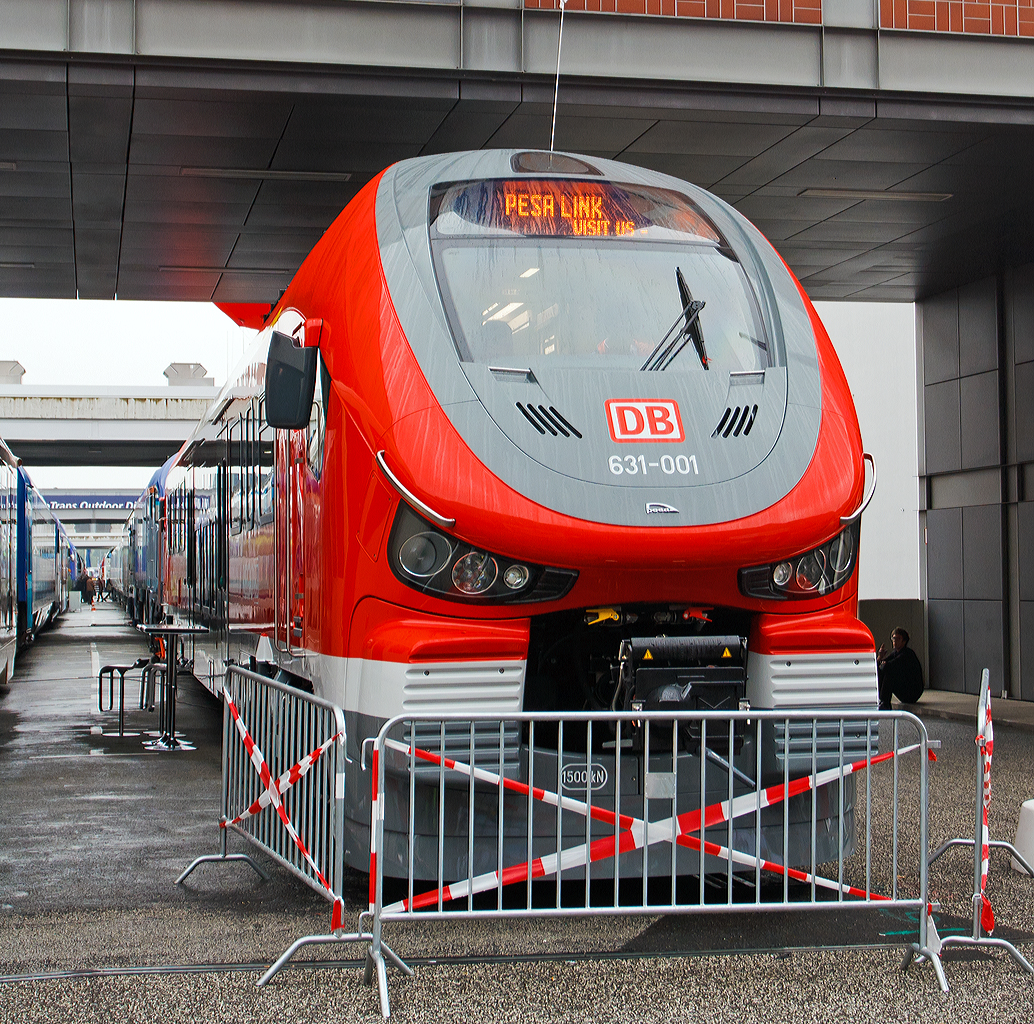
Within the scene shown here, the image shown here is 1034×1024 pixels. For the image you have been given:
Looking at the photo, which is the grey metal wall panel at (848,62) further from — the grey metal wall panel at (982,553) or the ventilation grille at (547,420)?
the ventilation grille at (547,420)

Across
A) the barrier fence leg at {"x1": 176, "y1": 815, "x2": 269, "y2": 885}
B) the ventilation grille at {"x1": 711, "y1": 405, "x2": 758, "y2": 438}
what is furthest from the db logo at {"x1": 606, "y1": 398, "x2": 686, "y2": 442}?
the barrier fence leg at {"x1": 176, "y1": 815, "x2": 269, "y2": 885}

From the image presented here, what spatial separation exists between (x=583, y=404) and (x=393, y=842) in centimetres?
206

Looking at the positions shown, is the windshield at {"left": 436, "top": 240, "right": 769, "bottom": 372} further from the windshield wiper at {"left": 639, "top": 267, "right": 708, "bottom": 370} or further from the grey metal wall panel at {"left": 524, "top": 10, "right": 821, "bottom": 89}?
the grey metal wall panel at {"left": 524, "top": 10, "right": 821, "bottom": 89}

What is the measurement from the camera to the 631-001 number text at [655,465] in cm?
557

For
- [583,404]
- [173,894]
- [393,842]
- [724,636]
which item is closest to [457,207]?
[583,404]

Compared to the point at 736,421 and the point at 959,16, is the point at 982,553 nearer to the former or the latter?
the point at 959,16

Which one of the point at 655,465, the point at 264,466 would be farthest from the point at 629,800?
the point at 264,466

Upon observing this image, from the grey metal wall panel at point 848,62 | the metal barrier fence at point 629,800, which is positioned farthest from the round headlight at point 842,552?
the grey metal wall panel at point 848,62

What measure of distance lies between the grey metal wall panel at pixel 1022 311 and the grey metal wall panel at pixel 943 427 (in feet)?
4.92

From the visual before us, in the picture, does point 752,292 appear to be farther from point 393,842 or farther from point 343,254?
point 393,842

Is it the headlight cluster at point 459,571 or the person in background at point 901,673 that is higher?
the headlight cluster at point 459,571

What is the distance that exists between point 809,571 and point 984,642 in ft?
42.6

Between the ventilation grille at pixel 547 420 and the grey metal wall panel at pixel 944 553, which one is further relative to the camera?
the grey metal wall panel at pixel 944 553

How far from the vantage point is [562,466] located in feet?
18.2
